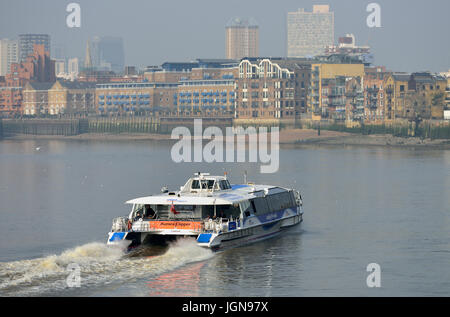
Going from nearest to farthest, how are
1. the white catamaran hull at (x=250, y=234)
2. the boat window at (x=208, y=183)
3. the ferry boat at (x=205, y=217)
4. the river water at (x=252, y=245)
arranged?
the river water at (x=252, y=245) < the white catamaran hull at (x=250, y=234) < the ferry boat at (x=205, y=217) < the boat window at (x=208, y=183)

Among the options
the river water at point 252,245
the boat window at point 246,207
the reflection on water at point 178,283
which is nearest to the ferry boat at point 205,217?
the boat window at point 246,207

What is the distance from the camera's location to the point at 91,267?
4259 centimetres

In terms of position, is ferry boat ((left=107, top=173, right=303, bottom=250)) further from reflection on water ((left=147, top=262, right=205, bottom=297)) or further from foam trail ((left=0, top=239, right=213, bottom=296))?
reflection on water ((left=147, top=262, right=205, bottom=297))

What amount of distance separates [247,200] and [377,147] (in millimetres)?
120501

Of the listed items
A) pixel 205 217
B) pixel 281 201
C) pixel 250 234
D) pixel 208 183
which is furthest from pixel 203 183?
pixel 281 201

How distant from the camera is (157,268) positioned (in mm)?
43031

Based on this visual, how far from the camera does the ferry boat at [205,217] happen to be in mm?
46594

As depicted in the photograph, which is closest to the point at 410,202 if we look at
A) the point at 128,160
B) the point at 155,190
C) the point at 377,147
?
the point at 155,190

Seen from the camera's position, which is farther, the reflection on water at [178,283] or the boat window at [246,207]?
the boat window at [246,207]

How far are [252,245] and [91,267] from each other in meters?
10.5

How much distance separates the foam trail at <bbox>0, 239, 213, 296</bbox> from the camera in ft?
128

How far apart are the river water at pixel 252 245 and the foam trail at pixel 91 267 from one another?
0.05m

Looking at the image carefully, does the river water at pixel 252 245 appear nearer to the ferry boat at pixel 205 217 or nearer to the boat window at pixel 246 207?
the ferry boat at pixel 205 217
